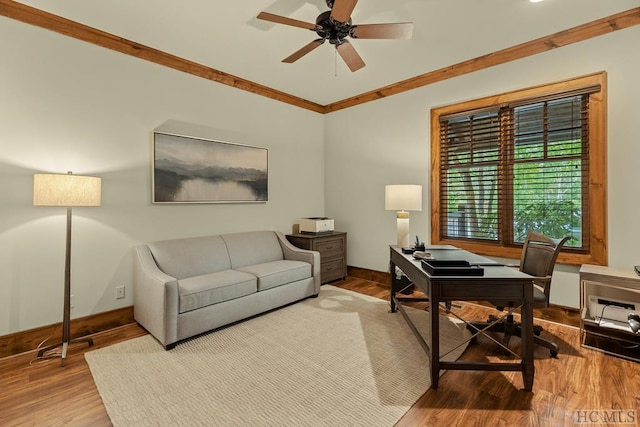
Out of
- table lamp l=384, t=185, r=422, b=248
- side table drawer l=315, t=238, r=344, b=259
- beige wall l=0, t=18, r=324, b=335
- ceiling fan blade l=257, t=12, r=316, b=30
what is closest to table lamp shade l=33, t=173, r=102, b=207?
beige wall l=0, t=18, r=324, b=335

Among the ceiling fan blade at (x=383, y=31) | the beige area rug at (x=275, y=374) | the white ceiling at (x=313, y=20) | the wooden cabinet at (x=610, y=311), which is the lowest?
the beige area rug at (x=275, y=374)

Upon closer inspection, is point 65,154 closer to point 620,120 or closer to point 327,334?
point 327,334

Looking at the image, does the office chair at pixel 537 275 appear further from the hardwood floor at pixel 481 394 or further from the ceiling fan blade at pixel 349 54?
the ceiling fan blade at pixel 349 54

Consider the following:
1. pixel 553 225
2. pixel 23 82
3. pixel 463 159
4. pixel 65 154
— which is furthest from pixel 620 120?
pixel 23 82

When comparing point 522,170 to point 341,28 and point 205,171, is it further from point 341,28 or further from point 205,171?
point 205,171

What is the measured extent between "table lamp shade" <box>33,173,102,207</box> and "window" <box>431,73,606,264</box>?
11.8ft

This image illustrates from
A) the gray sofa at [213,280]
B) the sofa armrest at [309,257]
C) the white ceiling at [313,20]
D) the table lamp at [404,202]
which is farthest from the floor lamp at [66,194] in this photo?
the table lamp at [404,202]

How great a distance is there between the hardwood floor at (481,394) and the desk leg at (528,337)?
0.13 meters

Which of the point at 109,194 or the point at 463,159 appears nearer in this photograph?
the point at 109,194

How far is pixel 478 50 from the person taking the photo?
3.20 m

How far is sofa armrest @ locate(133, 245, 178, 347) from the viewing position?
2.45 meters

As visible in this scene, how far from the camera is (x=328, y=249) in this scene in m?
4.29

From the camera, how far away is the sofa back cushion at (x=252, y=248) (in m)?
3.54

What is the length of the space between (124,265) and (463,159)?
3962 millimetres
